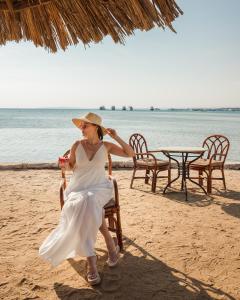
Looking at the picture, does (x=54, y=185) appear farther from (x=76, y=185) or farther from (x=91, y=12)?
(x=91, y=12)

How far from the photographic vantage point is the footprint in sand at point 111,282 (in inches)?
→ 102

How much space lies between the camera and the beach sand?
2.57 meters

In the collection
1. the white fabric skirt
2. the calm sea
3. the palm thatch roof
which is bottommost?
the calm sea

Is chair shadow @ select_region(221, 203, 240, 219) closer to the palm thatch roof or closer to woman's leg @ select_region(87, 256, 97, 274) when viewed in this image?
woman's leg @ select_region(87, 256, 97, 274)

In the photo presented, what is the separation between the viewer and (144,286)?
8.61ft

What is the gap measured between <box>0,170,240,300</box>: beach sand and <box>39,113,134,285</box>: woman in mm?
226

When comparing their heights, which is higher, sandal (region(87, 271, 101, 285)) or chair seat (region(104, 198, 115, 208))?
chair seat (region(104, 198, 115, 208))

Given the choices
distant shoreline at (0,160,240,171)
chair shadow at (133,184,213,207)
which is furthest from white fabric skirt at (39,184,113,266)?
distant shoreline at (0,160,240,171)

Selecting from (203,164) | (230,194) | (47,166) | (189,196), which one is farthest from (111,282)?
(47,166)

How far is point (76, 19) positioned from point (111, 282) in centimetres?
226

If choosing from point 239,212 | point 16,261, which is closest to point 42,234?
point 16,261

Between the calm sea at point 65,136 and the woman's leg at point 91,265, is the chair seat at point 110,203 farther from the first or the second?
the calm sea at point 65,136

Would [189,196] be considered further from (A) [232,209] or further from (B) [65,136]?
(B) [65,136]

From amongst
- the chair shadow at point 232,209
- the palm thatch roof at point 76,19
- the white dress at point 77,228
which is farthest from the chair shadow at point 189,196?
the palm thatch roof at point 76,19
